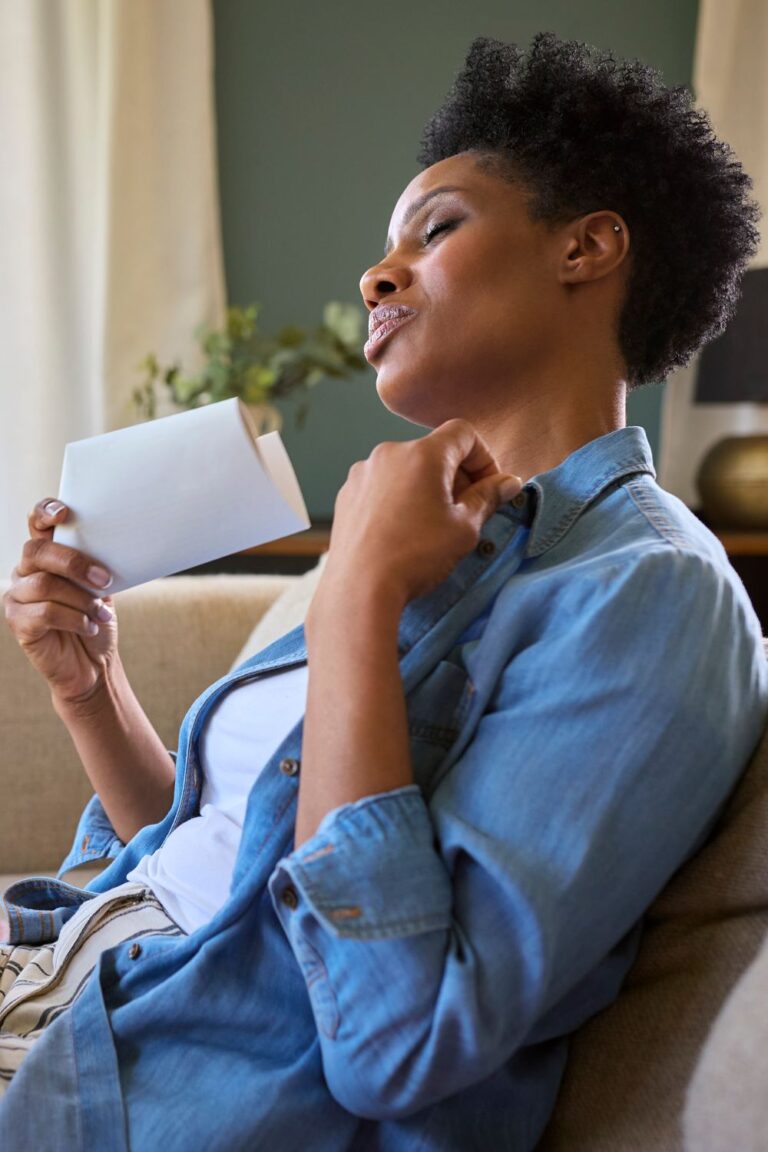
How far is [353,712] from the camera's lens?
2.28 feet

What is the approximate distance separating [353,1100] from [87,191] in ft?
8.20

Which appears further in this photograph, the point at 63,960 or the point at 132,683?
the point at 132,683

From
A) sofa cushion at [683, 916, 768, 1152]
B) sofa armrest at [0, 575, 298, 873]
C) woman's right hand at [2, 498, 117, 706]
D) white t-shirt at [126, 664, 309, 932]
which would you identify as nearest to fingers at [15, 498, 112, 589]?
woman's right hand at [2, 498, 117, 706]

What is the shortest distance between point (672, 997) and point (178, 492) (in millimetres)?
475

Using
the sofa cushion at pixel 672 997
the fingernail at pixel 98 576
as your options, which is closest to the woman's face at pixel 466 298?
the fingernail at pixel 98 576

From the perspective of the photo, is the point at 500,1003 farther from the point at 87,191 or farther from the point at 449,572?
the point at 87,191

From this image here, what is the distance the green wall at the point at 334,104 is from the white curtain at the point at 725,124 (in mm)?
174

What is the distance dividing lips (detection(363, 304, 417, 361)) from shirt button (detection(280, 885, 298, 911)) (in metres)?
0.47

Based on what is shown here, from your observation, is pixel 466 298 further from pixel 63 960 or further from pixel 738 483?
pixel 738 483

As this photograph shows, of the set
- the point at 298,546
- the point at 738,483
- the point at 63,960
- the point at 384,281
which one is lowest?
the point at 298,546

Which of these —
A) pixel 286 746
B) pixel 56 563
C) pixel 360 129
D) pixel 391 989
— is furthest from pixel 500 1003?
pixel 360 129

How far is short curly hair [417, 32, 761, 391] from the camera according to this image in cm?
101

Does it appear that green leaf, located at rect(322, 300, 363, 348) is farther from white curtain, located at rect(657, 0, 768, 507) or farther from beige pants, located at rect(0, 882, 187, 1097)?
beige pants, located at rect(0, 882, 187, 1097)

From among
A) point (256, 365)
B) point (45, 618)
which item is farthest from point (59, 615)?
point (256, 365)
